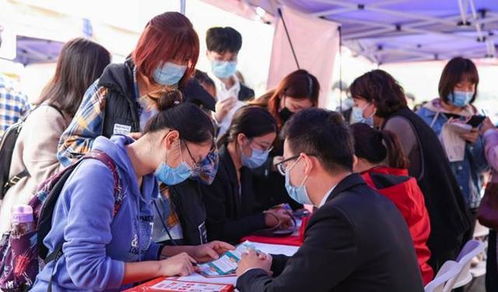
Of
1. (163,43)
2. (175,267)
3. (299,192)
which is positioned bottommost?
(175,267)

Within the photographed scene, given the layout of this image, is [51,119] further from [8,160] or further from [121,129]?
[121,129]

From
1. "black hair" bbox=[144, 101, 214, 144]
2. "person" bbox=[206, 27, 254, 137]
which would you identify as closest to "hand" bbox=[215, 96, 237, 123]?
"person" bbox=[206, 27, 254, 137]

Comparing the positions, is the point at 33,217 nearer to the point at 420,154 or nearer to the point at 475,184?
the point at 420,154

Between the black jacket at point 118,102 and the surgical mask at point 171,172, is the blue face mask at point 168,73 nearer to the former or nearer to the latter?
the black jacket at point 118,102

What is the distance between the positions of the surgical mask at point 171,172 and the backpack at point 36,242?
158 mm

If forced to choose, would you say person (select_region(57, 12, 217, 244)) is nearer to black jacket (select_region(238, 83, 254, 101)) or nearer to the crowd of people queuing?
the crowd of people queuing

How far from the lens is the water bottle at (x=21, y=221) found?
4.57 feet

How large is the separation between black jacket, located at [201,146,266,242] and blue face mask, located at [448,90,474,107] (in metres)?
1.26

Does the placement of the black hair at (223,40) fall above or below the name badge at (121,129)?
above

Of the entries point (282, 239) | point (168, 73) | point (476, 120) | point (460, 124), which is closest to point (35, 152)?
point (168, 73)

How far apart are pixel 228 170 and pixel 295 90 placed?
0.72m

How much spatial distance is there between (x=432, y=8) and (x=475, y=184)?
6.69 feet

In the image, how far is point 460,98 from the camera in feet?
9.37

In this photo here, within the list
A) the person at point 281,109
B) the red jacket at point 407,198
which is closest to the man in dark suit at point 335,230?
the red jacket at point 407,198
